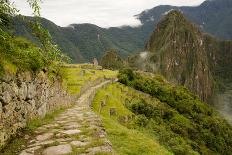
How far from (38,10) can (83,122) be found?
21.6ft

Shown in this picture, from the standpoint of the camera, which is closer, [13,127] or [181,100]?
[13,127]

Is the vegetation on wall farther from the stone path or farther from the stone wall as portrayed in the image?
the stone path

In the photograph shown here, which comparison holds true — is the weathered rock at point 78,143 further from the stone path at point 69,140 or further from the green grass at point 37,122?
the green grass at point 37,122

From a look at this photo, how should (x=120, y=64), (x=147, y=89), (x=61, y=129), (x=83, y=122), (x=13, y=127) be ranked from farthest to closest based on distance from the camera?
(x=120, y=64), (x=147, y=89), (x=83, y=122), (x=61, y=129), (x=13, y=127)

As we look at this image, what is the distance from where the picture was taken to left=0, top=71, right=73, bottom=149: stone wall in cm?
1274

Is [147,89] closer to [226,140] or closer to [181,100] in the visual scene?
[181,100]

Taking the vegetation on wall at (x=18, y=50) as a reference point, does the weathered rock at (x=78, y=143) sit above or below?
below

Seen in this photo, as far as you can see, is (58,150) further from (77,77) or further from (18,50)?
(77,77)

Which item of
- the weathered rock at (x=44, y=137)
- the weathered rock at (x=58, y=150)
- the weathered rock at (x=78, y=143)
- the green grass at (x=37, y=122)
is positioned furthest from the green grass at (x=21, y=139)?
the weathered rock at (x=78, y=143)

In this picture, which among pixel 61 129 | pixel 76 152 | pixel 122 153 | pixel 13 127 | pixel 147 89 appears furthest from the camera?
pixel 147 89

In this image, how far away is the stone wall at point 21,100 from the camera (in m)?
12.7

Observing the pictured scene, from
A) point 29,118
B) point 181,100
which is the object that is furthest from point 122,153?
point 181,100

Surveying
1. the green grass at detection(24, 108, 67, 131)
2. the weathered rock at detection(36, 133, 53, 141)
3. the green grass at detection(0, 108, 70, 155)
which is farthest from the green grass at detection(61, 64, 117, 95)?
the weathered rock at detection(36, 133, 53, 141)

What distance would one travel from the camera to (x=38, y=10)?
12.4 meters
